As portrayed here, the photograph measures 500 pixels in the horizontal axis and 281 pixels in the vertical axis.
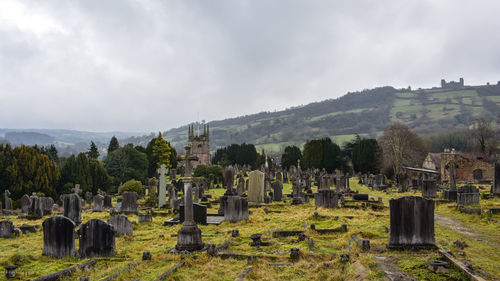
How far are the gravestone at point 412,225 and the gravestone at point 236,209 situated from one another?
294 inches

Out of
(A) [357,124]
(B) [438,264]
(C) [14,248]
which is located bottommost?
(C) [14,248]

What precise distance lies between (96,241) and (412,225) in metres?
7.97

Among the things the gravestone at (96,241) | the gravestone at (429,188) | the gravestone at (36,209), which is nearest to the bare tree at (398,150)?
the gravestone at (429,188)

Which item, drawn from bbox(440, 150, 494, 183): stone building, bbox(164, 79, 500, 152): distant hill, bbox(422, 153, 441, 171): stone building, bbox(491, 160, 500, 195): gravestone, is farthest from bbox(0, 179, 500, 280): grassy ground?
bbox(164, 79, 500, 152): distant hill

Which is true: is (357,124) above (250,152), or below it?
above

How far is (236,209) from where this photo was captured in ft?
49.9

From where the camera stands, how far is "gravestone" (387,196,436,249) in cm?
870

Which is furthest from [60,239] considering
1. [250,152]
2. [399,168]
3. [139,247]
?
[250,152]

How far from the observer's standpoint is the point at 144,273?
7.38 m

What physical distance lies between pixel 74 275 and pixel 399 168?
4033 centimetres

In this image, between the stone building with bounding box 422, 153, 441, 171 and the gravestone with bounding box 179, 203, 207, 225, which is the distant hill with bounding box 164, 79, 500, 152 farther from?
the gravestone with bounding box 179, 203, 207, 225

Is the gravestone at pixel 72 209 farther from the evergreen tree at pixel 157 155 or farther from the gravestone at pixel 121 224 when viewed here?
the evergreen tree at pixel 157 155

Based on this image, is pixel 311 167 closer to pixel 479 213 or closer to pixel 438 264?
pixel 479 213

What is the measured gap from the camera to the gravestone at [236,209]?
49.9 feet
